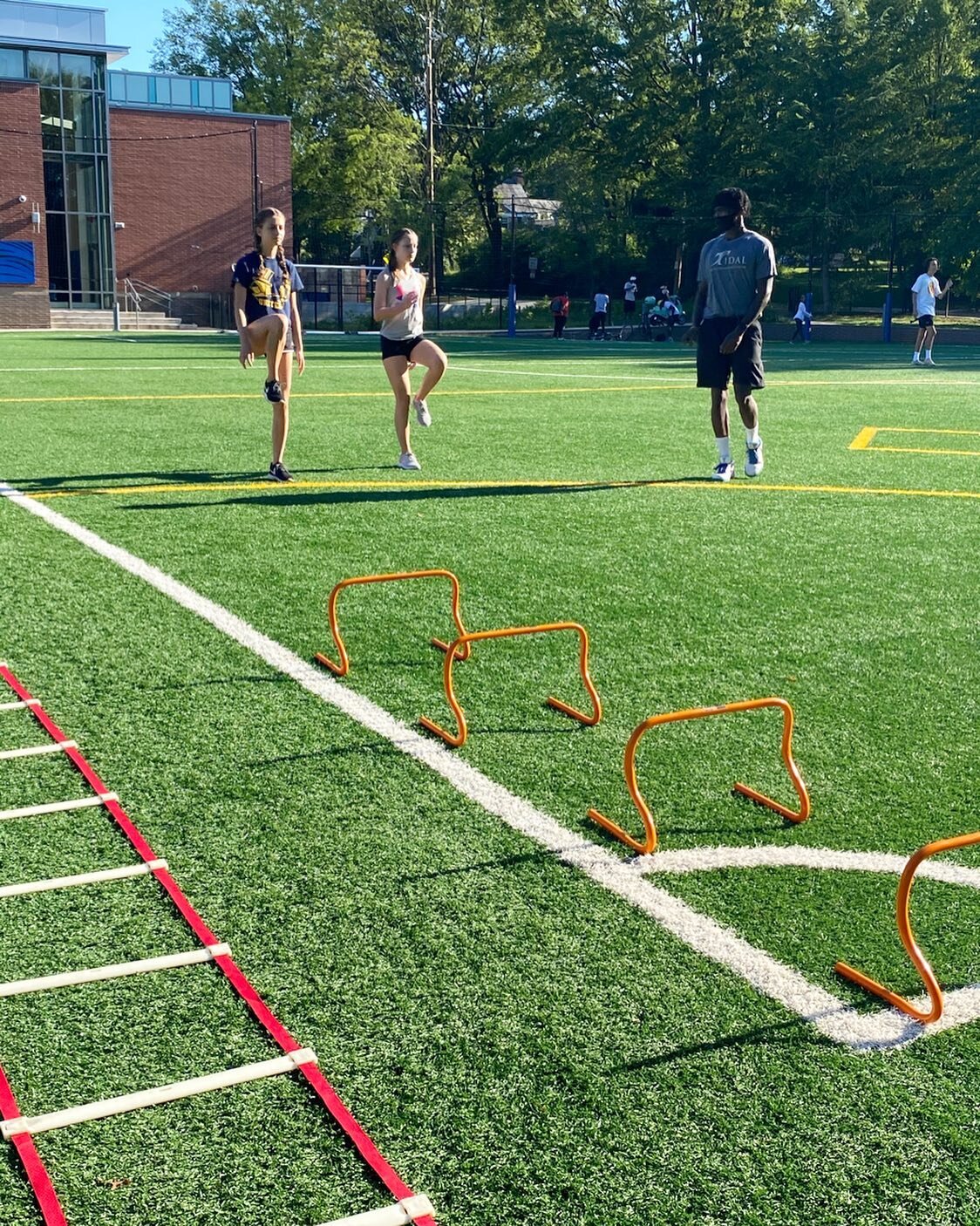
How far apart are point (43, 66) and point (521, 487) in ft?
164

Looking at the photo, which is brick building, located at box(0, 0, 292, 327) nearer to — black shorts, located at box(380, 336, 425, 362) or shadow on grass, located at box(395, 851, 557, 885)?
black shorts, located at box(380, 336, 425, 362)

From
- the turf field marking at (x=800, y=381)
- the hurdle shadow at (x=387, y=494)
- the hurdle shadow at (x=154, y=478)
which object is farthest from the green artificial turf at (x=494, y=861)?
the turf field marking at (x=800, y=381)

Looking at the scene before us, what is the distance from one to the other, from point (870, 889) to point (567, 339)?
140ft

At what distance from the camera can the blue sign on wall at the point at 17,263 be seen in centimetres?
A: 5200

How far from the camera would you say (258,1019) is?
3.14 metres

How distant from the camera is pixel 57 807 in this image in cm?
433

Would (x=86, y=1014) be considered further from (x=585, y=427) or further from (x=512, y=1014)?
(x=585, y=427)

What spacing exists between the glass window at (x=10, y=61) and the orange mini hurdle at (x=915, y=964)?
186 feet

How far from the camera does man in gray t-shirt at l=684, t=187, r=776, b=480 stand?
1073cm

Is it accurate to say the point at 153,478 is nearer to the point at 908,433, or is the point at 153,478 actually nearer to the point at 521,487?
the point at 521,487

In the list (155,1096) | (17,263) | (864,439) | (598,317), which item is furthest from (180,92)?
(155,1096)

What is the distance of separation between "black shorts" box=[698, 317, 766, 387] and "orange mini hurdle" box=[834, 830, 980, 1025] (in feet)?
26.9

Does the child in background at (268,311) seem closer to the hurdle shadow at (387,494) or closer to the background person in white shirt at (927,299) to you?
the hurdle shadow at (387,494)

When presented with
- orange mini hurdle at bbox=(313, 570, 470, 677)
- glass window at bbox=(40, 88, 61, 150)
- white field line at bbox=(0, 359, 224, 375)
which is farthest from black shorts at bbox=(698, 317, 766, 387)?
glass window at bbox=(40, 88, 61, 150)
